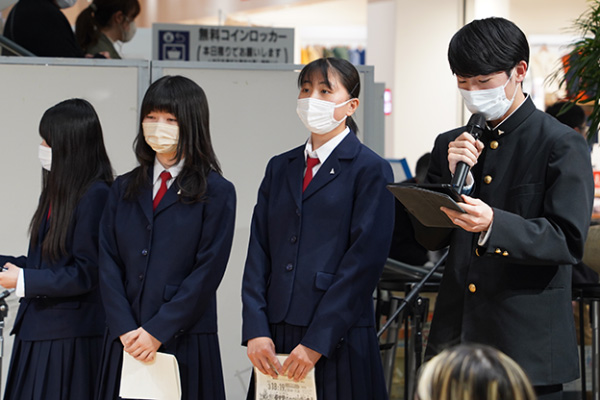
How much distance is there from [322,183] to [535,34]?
22.6 feet

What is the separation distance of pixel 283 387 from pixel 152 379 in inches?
17.5

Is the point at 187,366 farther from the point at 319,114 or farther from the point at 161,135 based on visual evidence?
the point at 319,114

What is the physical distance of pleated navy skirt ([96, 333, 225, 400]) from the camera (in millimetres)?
2625

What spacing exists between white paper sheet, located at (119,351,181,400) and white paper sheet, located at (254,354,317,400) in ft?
0.89

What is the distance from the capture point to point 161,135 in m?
2.70

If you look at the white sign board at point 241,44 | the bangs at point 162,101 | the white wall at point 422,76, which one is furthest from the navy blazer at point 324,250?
the white wall at point 422,76

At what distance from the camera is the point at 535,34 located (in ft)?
28.6

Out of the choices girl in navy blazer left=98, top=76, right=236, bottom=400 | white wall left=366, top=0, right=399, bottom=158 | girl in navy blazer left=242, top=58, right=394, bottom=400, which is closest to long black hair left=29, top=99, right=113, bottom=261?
girl in navy blazer left=98, top=76, right=236, bottom=400

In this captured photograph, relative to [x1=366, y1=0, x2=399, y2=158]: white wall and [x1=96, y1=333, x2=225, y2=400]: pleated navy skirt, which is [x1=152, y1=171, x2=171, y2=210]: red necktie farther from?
[x1=366, y1=0, x2=399, y2=158]: white wall

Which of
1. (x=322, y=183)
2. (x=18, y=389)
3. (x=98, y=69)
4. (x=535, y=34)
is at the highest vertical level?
(x=535, y=34)

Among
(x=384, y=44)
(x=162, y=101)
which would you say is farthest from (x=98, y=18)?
(x=384, y=44)

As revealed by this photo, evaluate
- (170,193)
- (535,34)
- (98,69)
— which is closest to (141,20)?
(535,34)

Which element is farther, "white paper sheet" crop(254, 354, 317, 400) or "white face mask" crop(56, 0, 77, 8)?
"white face mask" crop(56, 0, 77, 8)

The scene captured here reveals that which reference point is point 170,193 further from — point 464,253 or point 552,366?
point 552,366
